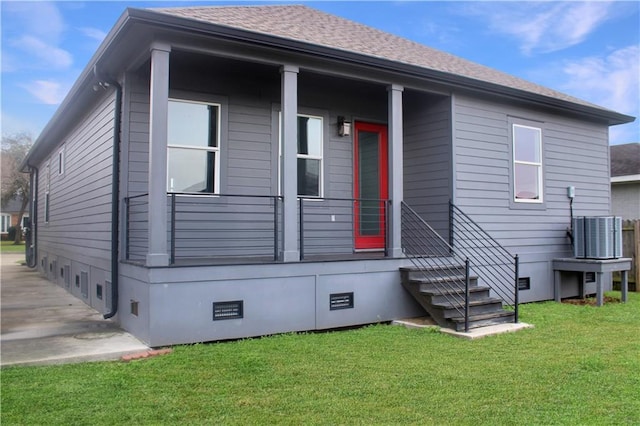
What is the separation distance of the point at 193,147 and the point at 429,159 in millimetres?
3743

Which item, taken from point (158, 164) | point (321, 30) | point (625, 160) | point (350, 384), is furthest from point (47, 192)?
point (625, 160)

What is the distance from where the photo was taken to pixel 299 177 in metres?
7.77

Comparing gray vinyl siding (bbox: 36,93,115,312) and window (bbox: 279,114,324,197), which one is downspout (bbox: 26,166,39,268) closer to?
gray vinyl siding (bbox: 36,93,115,312)

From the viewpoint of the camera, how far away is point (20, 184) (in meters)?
36.8

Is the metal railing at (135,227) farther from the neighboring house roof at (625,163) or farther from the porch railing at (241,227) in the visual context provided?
the neighboring house roof at (625,163)

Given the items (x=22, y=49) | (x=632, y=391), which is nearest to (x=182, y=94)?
(x=632, y=391)

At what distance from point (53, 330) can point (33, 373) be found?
1970 millimetres

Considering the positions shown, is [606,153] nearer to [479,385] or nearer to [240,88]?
[240,88]

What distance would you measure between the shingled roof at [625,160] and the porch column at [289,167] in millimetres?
14139

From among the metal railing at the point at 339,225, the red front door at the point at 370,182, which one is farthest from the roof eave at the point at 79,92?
the red front door at the point at 370,182

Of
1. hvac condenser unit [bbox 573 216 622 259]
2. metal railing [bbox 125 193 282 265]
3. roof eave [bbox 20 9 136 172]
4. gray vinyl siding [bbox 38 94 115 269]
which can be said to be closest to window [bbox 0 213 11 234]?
roof eave [bbox 20 9 136 172]

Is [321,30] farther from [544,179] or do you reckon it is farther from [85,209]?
[85,209]

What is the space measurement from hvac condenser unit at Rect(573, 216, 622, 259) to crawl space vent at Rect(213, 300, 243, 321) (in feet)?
20.5

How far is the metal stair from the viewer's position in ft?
20.3
